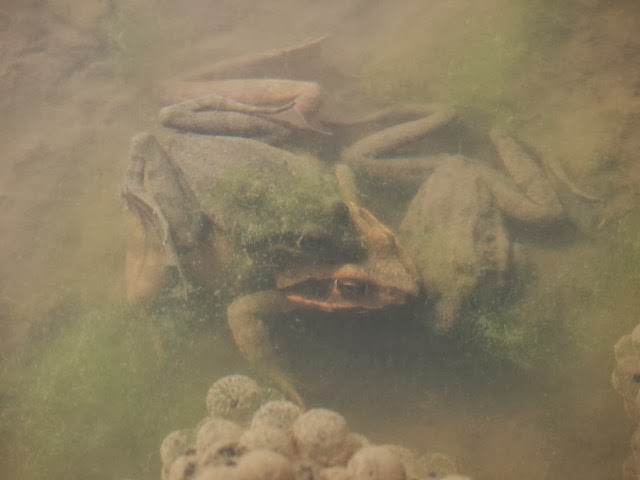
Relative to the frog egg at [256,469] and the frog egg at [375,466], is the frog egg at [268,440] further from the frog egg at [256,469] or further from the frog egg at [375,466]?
the frog egg at [375,466]

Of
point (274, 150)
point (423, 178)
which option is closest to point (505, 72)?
point (423, 178)

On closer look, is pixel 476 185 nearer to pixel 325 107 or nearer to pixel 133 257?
pixel 325 107

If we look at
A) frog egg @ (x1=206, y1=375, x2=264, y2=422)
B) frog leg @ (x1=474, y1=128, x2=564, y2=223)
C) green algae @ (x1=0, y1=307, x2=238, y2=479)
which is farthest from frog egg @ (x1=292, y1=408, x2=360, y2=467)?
frog leg @ (x1=474, y1=128, x2=564, y2=223)

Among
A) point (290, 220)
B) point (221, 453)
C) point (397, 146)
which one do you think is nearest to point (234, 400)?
point (221, 453)

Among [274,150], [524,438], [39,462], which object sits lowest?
[524,438]

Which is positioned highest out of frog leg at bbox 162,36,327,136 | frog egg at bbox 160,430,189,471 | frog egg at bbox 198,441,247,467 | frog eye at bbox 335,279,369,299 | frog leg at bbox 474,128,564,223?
frog leg at bbox 162,36,327,136

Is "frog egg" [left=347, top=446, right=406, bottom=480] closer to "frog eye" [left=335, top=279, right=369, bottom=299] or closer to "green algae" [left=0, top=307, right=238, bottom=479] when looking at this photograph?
"frog eye" [left=335, top=279, right=369, bottom=299]

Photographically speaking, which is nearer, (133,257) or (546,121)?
(133,257)
